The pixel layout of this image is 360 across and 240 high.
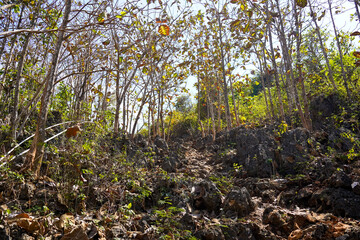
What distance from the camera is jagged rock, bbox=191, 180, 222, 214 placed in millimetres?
3271

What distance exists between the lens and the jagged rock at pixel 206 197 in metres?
3.27

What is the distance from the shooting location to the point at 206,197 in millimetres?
3314

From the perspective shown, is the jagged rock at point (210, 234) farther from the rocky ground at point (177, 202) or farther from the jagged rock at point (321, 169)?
the jagged rock at point (321, 169)

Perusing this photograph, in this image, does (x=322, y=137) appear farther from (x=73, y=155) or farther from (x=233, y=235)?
(x=73, y=155)

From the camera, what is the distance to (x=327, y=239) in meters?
2.31

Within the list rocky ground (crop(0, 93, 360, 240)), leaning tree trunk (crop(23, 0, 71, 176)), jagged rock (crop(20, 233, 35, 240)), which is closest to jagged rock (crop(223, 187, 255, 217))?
rocky ground (crop(0, 93, 360, 240))

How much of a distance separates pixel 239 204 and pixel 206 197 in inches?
18.6

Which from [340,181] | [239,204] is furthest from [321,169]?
[239,204]

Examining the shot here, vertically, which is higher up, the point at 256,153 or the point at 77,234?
the point at 256,153

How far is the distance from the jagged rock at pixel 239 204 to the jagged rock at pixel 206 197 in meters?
0.17

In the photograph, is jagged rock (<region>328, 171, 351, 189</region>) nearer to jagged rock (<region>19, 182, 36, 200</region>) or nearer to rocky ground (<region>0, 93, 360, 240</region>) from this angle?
rocky ground (<region>0, 93, 360, 240</region>)

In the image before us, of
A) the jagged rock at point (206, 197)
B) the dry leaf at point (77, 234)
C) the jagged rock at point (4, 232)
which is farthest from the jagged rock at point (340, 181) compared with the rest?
the jagged rock at point (4, 232)

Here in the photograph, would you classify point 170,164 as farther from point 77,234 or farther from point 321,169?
point 77,234

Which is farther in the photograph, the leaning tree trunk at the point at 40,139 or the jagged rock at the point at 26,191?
the leaning tree trunk at the point at 40,139
